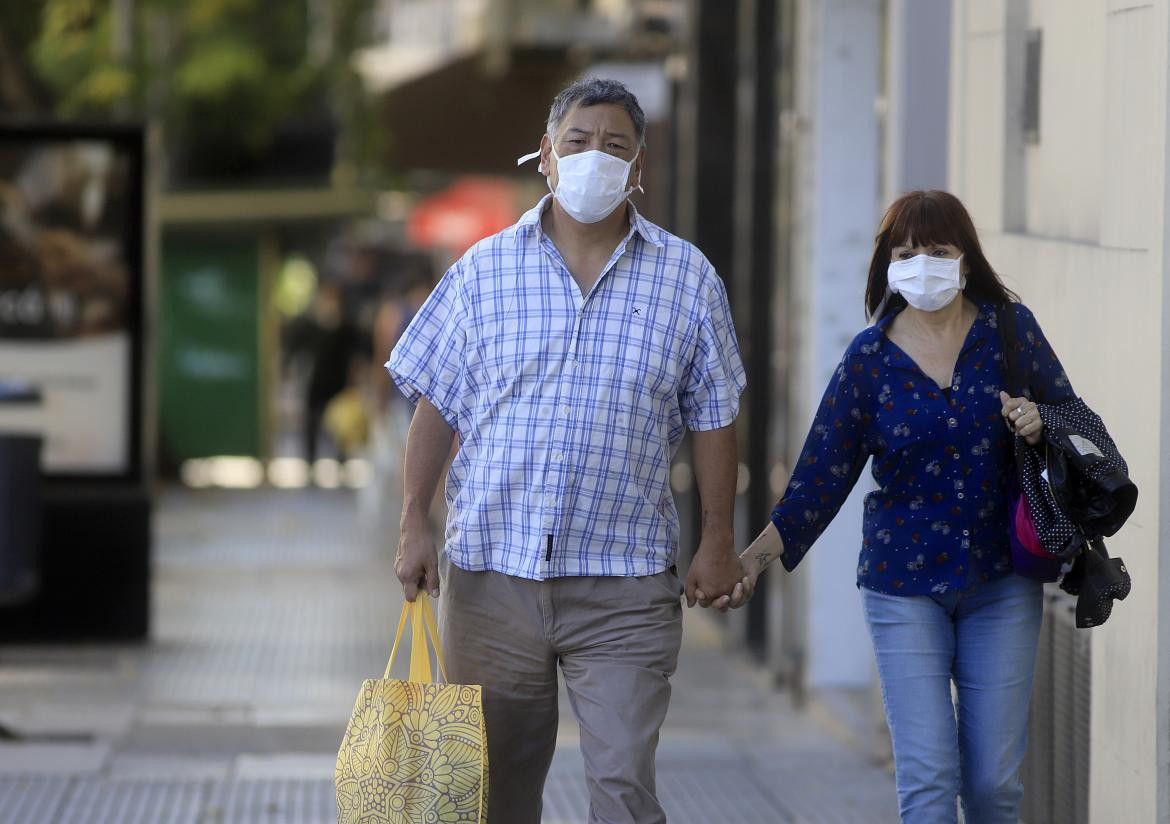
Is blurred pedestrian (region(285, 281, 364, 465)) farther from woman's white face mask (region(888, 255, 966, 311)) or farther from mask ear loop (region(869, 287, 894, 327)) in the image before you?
woman's white face mask (region(888, 255, 966, 311))

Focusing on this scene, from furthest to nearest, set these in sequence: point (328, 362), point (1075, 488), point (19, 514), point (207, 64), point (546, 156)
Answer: point (328, 362), point (207, 64), point (19, 514), point (546, 156), point (1075, 488)

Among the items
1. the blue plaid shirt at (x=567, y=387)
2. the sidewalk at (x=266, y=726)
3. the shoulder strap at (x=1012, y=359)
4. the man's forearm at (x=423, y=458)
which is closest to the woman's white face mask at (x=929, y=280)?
the shoulder strap at (x=1012, y=359)

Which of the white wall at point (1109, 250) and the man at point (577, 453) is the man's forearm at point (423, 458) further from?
the white wall at point (1109, 250)

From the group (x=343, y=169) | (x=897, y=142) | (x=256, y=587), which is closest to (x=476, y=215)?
(x=343, y=169)

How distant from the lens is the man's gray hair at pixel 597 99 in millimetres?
4332

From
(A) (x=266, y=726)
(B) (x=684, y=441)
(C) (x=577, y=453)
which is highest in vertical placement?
(C) (x=577, y=453)

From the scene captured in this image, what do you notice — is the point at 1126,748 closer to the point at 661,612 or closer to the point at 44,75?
the point at 661,612

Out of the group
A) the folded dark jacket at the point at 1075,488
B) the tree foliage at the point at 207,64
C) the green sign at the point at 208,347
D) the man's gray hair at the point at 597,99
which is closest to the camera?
the folded dark jacket at the point at 1075,488

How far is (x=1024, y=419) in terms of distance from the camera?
412 centimetres

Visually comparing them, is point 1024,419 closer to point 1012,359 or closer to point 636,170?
point 1012,359

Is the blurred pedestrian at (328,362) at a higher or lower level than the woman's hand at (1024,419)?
lower

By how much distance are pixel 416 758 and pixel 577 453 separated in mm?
695

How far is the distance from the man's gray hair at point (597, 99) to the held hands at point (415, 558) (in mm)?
885

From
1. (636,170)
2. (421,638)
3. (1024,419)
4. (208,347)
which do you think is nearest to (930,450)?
(1024,419)
